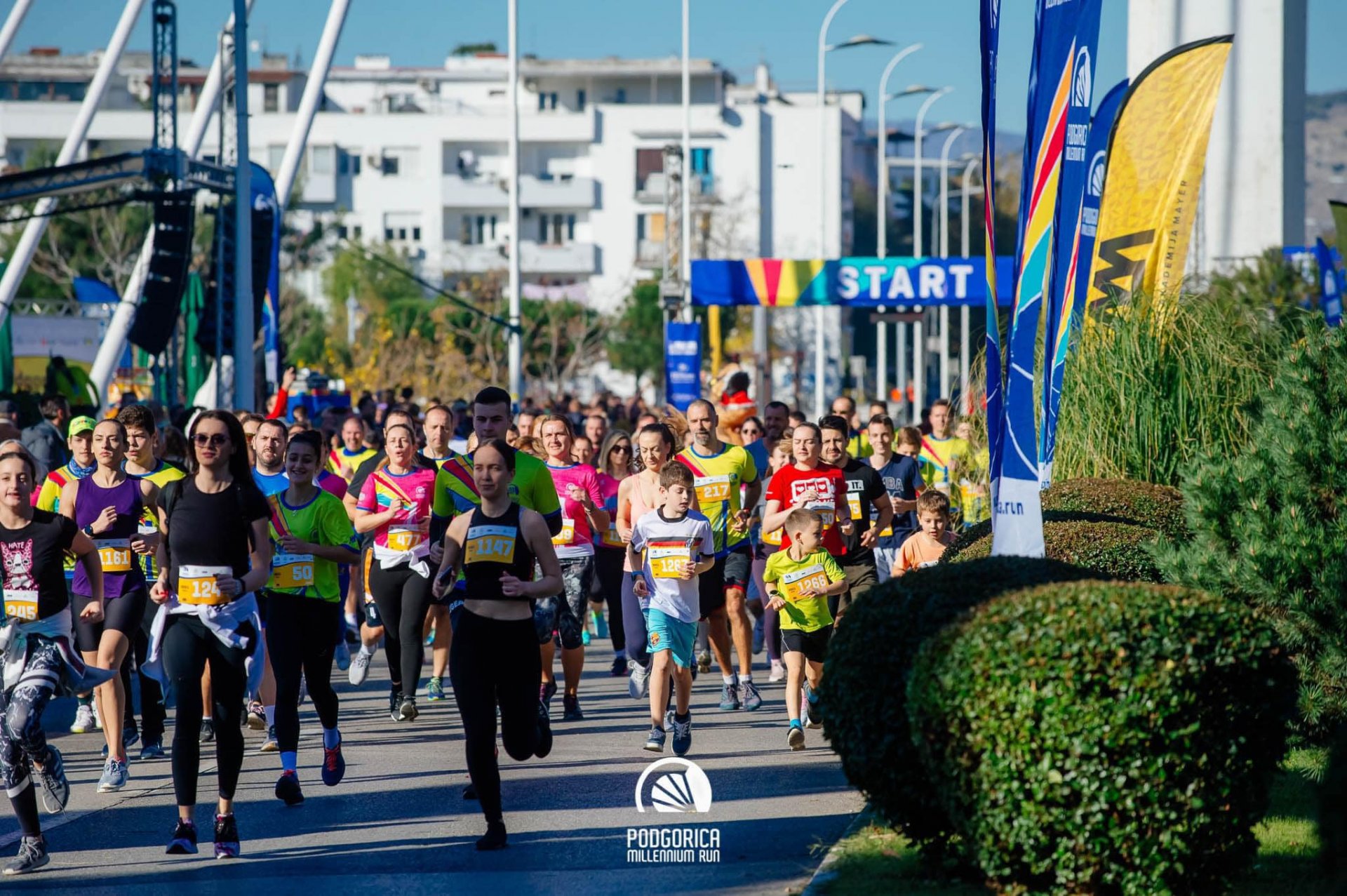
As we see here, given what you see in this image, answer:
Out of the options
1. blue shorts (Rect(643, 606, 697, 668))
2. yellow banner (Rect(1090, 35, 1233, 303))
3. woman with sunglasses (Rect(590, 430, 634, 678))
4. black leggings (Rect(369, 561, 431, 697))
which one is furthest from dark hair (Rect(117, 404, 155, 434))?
yellow banner (Rect(1090, 35, 1233, 303))

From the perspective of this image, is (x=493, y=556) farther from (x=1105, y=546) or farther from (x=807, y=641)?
(x=807, y=641)

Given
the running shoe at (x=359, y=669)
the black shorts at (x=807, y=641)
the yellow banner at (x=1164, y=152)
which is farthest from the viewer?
the yellow banner at (x=1164, y=152)

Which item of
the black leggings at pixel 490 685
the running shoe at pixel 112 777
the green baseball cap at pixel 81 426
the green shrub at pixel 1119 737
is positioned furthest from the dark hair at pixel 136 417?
the green shrub at pixel 1119 737

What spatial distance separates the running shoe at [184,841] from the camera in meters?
7.75

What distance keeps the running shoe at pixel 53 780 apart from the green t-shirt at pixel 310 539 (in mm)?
1812

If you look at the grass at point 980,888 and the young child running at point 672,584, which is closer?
the grass at point 980,888

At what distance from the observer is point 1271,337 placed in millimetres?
12602

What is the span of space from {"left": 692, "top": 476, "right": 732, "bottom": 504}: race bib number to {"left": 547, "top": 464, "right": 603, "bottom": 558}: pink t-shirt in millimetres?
802

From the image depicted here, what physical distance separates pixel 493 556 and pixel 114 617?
324 centimetres

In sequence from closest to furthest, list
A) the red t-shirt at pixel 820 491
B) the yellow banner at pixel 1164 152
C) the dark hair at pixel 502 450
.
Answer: the dark hair at pixel 502 450 < the red t-shirt at pixel 820 491 < the yellow banner at pixel 1164 152

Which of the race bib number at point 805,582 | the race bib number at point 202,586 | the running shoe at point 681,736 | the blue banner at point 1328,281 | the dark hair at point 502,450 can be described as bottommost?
the running shoe at point 681,736

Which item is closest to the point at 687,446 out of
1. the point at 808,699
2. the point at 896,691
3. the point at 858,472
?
the point at 858,472

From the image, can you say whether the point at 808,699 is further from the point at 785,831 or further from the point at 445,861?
the point at 445,861

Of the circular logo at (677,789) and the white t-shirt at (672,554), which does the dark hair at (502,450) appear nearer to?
the circular logo at (677,789)
